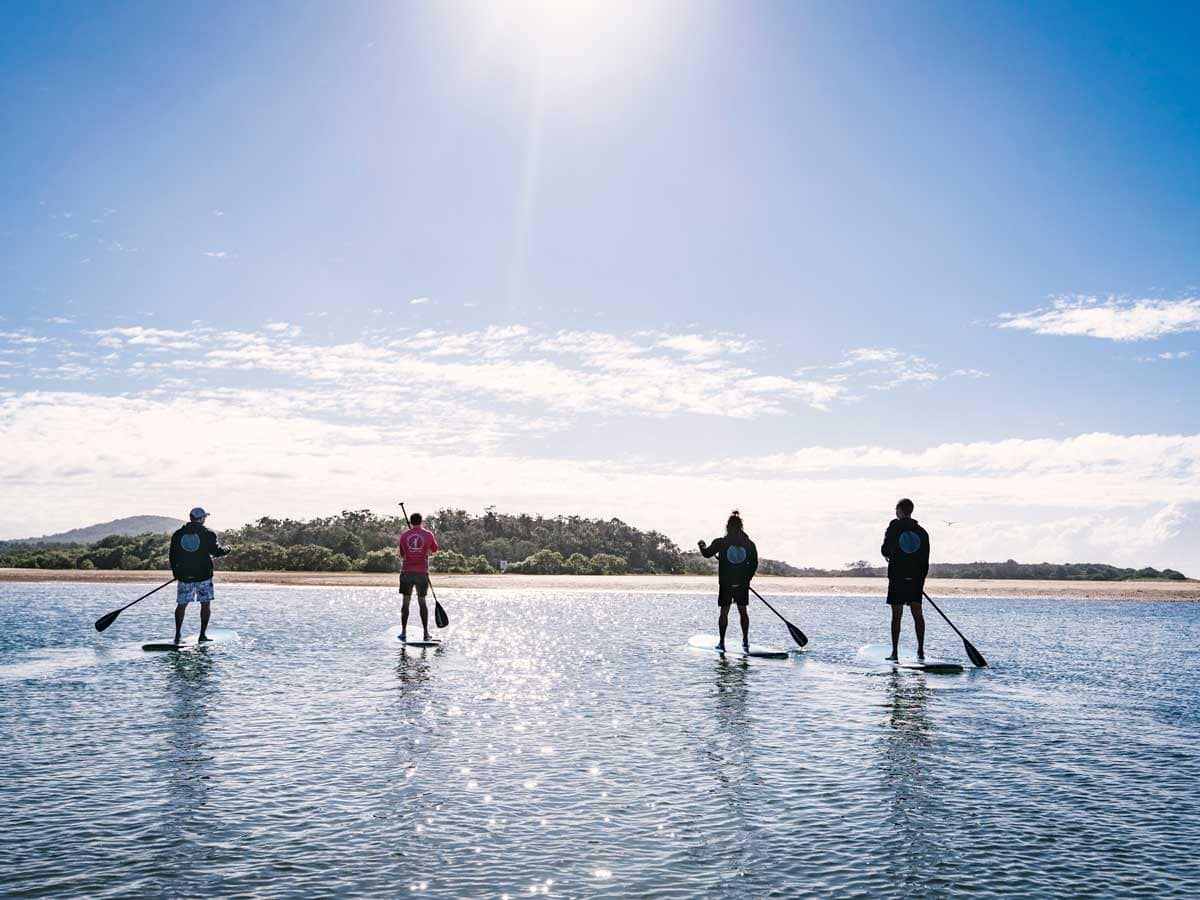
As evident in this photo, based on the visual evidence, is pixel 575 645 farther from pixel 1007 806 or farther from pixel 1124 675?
pixel 1007 806

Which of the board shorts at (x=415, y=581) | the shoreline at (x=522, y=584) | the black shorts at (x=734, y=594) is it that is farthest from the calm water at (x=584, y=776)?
the shoreline at (x=522, y=584)

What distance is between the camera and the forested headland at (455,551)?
66062 mm

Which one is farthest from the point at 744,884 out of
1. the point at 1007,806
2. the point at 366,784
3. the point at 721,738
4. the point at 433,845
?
the point at 721,738

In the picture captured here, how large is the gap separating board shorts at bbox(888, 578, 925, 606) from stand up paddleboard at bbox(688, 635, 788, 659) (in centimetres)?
248

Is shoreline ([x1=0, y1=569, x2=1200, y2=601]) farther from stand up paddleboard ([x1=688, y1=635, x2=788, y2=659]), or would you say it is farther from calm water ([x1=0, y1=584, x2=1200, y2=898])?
calm water ([x1=0, y1=584, x2=1200, y2=898])

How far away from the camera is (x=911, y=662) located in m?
17.8

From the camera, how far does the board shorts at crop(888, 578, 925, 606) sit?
17938 millimetres

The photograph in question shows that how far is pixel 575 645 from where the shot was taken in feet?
69.1

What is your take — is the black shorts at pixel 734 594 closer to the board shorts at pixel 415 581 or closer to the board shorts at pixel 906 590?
the board shorts at pixel 906 590

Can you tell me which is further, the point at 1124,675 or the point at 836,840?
the point at 1124,675

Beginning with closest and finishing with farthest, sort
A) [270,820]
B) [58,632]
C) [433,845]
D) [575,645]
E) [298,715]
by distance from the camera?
[433,845]
[270,820]
[298,715]
[575,645]
[58,632]

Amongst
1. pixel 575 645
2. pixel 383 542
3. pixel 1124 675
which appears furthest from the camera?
pixel 383 542

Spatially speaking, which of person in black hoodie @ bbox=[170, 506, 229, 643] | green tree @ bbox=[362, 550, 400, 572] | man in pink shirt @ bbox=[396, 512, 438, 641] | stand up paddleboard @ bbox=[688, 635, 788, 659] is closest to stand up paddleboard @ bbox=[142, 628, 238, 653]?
person in black hoodie @ bbox=[170, 506, 229, 643]

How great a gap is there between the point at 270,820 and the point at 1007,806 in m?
6.23
